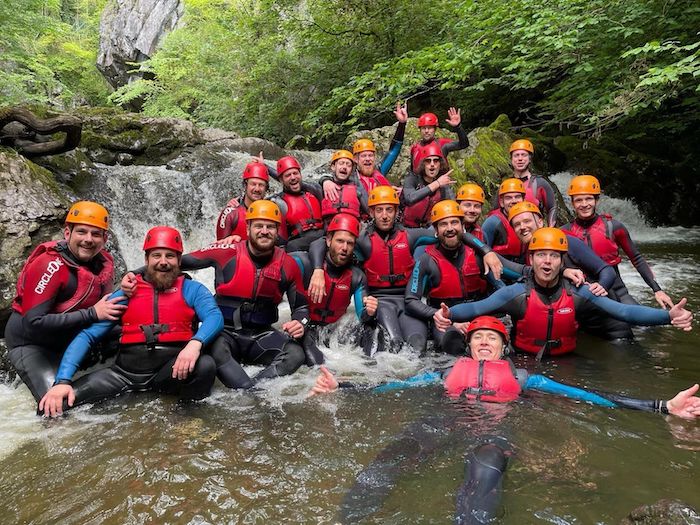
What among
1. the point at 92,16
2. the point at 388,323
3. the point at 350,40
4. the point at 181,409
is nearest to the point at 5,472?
the point at 181,409

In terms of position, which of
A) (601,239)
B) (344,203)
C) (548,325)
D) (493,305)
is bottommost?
(548,325)

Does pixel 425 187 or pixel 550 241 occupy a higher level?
pixel 425 187

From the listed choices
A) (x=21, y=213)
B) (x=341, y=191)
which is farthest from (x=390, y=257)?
(x=21, y=213)

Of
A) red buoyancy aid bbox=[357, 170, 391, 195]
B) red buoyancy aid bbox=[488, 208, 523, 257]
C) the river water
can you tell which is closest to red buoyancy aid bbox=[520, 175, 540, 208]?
red buoyancy aid bbox=[488, 208, 523, 257]

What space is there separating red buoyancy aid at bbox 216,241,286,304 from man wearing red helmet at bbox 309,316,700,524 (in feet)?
4.93

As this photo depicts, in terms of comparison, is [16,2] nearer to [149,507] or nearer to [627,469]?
[149,507]

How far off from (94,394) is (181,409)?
32.8 inches

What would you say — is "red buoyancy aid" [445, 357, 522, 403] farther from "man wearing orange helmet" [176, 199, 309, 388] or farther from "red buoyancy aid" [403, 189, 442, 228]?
"red buoyancy aid" [403, 189, 442, 228]

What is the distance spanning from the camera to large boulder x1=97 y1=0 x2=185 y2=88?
3206 centimetres

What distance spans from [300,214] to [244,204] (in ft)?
3.04

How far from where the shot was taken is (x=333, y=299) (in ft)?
19.6

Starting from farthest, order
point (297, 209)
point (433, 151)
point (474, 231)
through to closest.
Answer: point (433, 151), point (297, 209), point (474, 231)

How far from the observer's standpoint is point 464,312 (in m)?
5.27

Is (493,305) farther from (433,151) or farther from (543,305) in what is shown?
(433,151)
